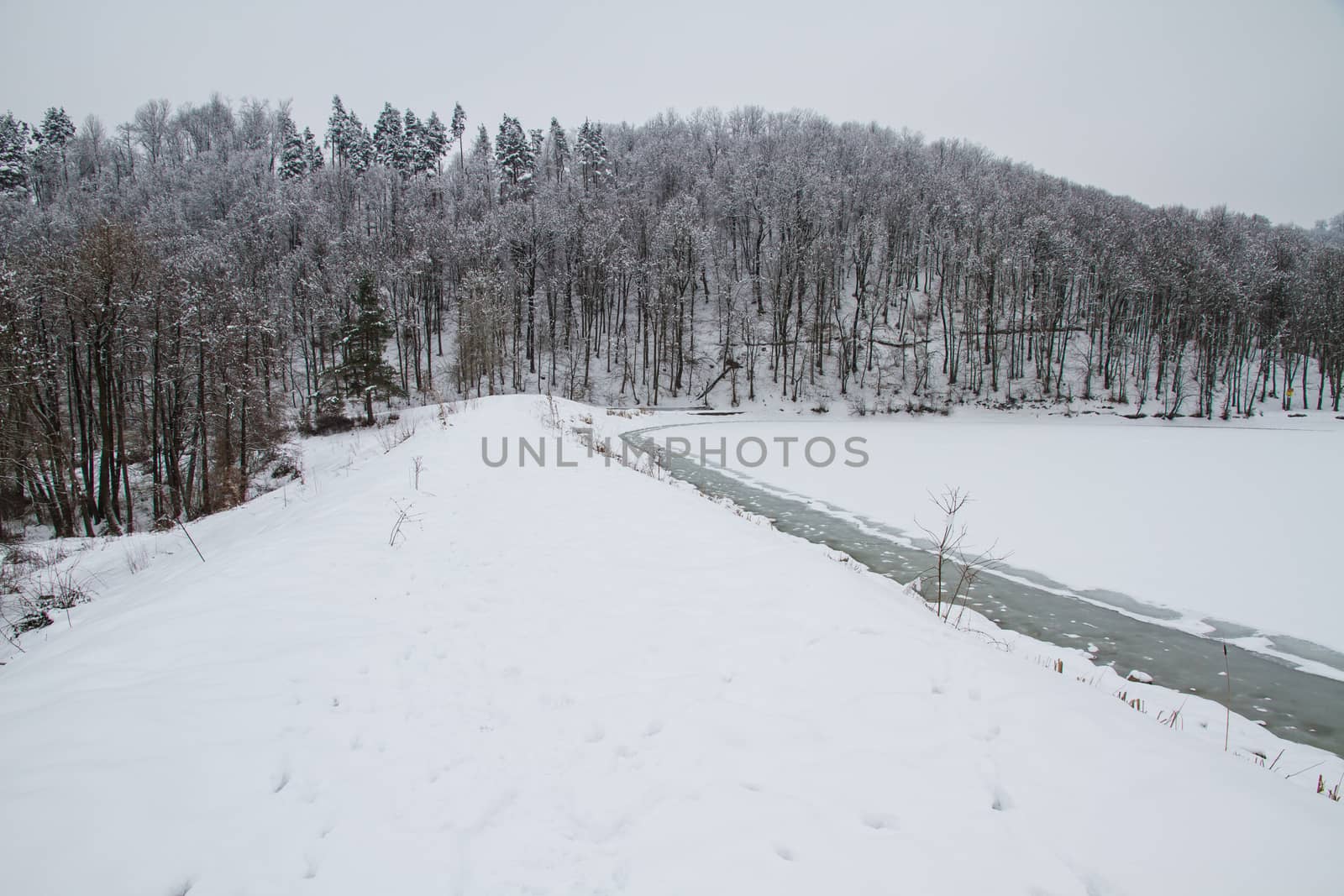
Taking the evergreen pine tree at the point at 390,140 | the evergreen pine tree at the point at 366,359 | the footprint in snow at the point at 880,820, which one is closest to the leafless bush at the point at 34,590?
the footprint in snow at the point at 880,820

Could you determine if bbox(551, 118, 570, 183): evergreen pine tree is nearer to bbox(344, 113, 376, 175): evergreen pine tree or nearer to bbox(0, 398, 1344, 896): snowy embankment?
bbox(344, 113, 376, 175): evergreen pine tree

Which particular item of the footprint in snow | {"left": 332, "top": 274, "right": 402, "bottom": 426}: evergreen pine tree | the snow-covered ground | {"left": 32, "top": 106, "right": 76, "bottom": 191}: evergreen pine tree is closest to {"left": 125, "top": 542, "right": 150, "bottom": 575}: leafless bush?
the footprint in snow

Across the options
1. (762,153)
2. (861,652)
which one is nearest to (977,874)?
(861,652)

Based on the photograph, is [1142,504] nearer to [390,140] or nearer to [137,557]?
[137,557]

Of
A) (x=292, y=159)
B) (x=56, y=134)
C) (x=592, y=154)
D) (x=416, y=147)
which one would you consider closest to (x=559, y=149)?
(x=592, y=154)

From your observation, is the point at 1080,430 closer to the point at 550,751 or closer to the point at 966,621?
the point at 966,621

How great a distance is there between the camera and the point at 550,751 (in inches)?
137

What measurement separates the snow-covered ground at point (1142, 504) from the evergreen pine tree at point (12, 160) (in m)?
85.9

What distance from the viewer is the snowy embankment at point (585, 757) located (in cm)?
255

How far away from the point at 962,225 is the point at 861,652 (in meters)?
53.7

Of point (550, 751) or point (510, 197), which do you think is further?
point (510, 197)

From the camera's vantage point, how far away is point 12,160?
61375 mm

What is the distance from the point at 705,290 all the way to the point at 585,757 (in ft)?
174

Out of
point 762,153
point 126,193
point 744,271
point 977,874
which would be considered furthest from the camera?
point 762,153
